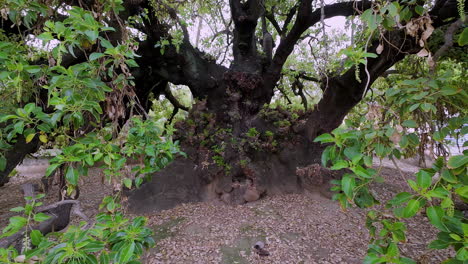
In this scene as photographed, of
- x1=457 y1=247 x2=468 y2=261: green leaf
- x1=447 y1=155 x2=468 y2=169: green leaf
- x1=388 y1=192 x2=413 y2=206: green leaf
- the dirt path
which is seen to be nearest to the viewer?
x1=457 y1=247 x2=468 y2=261: green leaf

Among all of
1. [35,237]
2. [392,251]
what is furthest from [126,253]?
[392,251]

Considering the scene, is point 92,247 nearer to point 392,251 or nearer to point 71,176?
point 71,176

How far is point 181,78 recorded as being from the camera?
514cm

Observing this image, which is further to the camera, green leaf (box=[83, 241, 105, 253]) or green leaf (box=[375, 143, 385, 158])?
green leaf (box=[375, 143, 385, 158])

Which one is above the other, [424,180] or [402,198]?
[424,180]

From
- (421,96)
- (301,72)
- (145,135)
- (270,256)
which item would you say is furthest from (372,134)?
(301,72)

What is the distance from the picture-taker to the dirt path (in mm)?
2994

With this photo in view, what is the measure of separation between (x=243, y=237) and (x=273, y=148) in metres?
1.99

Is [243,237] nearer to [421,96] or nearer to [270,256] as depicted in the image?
[270,256]

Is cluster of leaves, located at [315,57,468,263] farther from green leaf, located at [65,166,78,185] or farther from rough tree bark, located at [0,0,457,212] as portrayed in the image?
rough tree bark, located at [0,0,457,212]

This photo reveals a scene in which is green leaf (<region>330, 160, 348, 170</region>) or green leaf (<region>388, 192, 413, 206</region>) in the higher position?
green leaf (<region>330, 160, 348, 170</region>)

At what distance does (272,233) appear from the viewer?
136 inches

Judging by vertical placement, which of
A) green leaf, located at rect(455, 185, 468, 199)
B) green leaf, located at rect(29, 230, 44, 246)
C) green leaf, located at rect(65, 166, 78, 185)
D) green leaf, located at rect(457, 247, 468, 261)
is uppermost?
green leaf, located at rect(455, 185, 468, 199)

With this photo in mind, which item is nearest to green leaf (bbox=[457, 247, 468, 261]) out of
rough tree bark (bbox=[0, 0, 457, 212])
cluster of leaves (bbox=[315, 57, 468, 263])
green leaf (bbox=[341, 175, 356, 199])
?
cluster of leaves (bbox=[315, 57, 468, 263])
